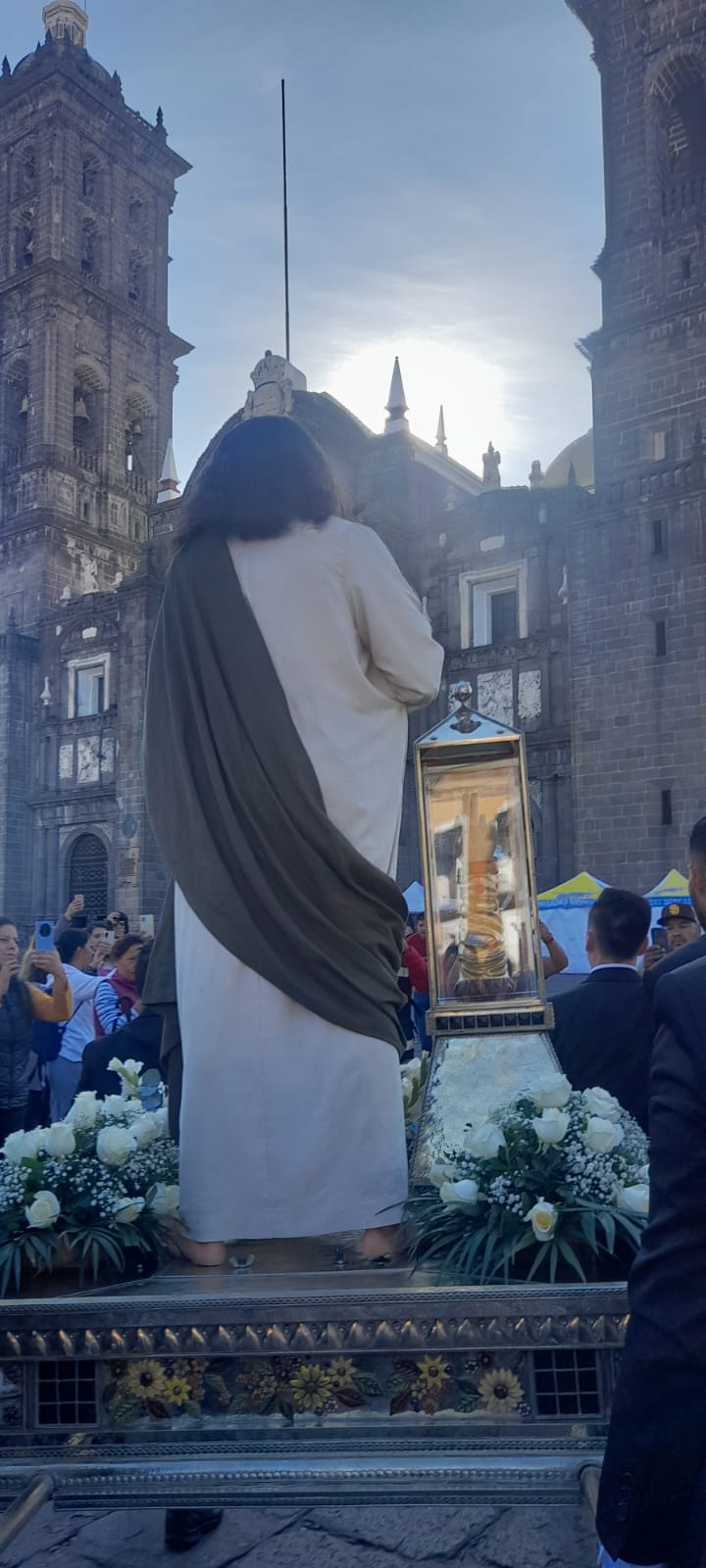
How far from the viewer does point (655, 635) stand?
754 inches

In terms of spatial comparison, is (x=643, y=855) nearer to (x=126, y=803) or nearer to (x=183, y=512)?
(x=126, y=803)

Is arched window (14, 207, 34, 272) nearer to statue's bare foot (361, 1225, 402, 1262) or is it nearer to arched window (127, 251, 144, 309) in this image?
arched window (127, 251, 144, 309)

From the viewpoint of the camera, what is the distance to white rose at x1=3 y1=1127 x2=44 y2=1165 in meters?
2.53

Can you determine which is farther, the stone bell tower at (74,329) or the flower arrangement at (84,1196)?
the stone bell tower at (74,329)

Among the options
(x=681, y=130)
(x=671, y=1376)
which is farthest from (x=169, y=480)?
(x=671, y=1376)

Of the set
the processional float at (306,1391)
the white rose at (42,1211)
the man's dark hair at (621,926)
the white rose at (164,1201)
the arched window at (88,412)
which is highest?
the arched window at (88,412)

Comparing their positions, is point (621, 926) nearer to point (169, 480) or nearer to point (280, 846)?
point (280, 846)

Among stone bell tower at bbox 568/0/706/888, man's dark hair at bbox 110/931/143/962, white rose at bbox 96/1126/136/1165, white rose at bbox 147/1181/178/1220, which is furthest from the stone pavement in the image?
stone bell tower at bbox 568/0/706/888

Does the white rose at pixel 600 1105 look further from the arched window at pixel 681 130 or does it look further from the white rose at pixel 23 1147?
the arched window at pixel 681 130

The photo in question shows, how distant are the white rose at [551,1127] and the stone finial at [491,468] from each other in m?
31.4

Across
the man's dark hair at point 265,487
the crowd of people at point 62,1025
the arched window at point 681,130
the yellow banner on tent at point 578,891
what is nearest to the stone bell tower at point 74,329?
the arched window at point 681,130

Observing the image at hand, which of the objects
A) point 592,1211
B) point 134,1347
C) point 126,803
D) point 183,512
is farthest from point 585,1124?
point 126,803

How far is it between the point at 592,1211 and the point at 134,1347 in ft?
2.99

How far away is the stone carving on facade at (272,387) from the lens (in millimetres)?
25797
